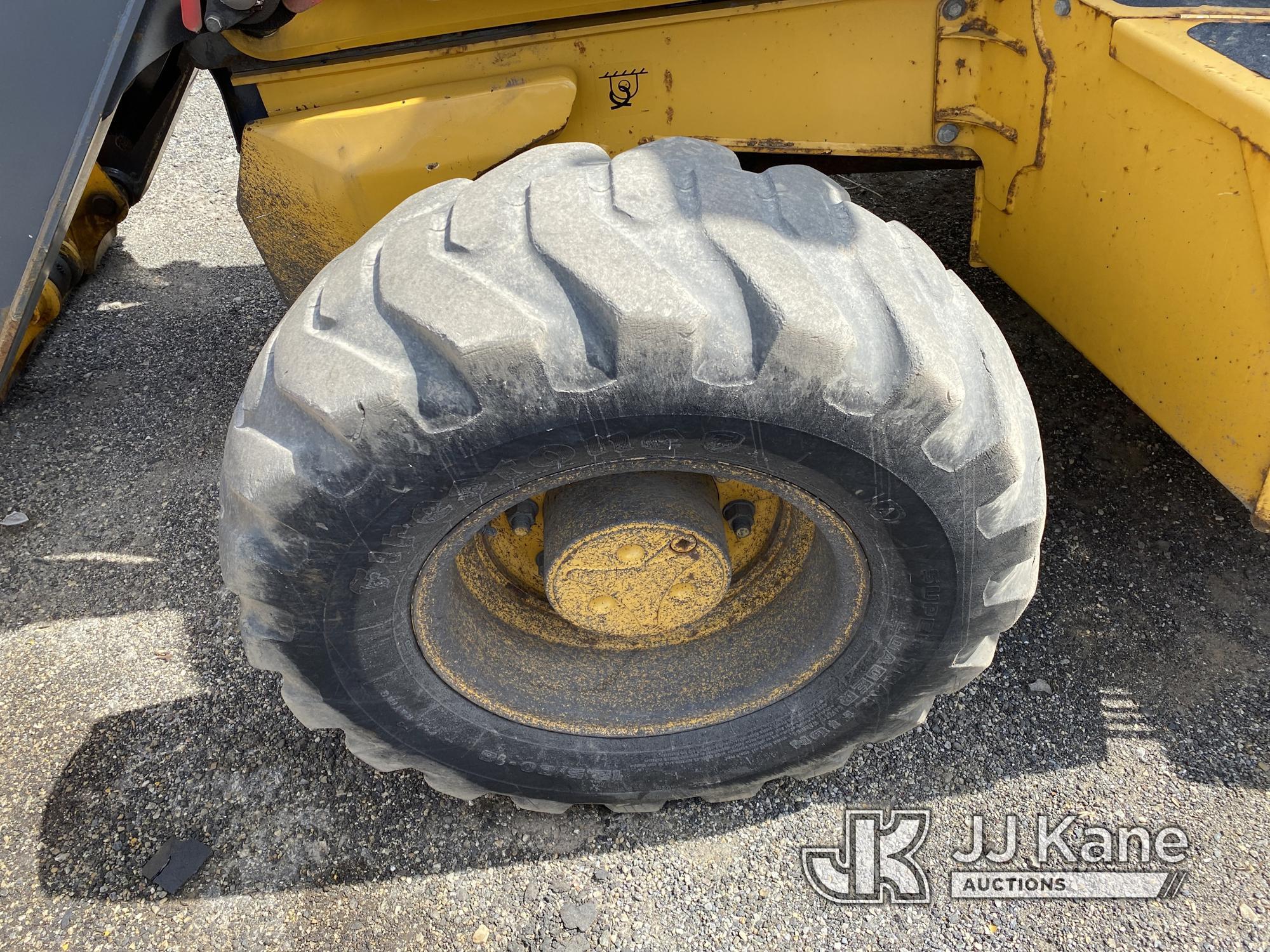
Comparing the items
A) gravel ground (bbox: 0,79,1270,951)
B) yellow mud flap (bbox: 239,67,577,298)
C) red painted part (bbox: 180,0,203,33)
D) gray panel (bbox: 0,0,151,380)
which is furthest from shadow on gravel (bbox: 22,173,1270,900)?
red painted part (bbox: 180,0,203,33)

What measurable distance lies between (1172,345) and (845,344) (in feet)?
2.70

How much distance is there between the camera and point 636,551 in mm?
1638

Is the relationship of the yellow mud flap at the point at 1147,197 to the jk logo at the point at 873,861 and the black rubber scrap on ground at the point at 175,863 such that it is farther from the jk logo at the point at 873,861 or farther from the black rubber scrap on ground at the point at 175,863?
the black rubber scrap on ground at the point at 175,863

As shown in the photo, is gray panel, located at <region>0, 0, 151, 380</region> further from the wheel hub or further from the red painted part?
the wheel hub

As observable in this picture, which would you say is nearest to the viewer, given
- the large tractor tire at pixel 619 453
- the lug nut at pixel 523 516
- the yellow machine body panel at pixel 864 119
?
the large tractor tire at pixel 619 453

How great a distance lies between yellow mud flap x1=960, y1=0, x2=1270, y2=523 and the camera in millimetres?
1472

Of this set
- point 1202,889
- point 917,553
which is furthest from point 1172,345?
point 1202,889

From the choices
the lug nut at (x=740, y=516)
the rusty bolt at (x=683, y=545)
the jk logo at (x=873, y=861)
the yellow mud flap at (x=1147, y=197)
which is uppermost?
the yellow mud flap at (x=1147, y=197)

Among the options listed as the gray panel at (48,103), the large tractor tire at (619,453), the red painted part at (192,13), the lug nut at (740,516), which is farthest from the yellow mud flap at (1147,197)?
the gray panel at (48,103)

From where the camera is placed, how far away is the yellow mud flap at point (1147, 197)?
1.47m

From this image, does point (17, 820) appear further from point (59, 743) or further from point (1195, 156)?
point (1195, 156)

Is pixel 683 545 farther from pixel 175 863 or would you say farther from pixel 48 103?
pixel 48 103

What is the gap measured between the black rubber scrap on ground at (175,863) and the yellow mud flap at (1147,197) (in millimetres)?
2125

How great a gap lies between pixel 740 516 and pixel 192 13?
54.4 inches
